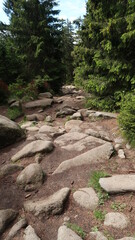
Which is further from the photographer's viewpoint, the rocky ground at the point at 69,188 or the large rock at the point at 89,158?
the large rock at the point at 89,158

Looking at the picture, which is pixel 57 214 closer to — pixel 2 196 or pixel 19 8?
pixel 2 196

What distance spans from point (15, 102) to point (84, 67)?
11.6 ft

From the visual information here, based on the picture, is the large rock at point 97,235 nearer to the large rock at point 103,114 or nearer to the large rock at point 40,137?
the large rock at point 40,137

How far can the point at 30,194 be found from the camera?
2555mm

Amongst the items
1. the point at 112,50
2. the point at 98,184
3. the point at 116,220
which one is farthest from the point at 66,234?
the point at 112,50

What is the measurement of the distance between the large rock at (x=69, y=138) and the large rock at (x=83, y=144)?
17 cm

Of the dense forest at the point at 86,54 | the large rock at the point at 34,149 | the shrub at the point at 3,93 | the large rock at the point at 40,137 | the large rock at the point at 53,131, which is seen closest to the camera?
the large rock at the point at 34,149

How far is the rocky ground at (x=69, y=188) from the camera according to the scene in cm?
193

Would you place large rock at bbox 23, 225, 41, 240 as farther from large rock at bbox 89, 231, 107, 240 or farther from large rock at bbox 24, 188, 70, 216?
large rock at bbox 89, 231, 107, 240

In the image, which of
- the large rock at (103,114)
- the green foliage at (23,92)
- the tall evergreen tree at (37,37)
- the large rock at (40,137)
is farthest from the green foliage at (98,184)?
the tall evergreen tree at (37,37)

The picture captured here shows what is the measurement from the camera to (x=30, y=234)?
1.87m

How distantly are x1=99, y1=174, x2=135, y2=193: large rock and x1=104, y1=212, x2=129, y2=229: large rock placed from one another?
35 centimetres

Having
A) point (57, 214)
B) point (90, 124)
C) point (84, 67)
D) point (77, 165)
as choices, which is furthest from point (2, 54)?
point (57, 214)

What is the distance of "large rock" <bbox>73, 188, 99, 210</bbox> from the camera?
2220 mm
